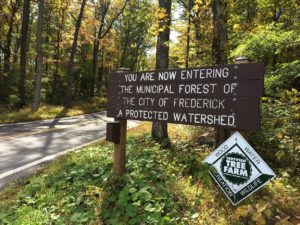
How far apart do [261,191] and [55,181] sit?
11.0 ft

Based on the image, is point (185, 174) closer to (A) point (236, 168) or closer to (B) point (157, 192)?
(B) point (157, 192)

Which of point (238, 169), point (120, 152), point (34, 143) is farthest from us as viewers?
point (34, 143)

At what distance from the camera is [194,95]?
4.74 m

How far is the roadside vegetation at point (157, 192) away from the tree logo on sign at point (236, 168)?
1.17 feet

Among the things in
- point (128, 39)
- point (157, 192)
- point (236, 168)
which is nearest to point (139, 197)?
point (157, 192)

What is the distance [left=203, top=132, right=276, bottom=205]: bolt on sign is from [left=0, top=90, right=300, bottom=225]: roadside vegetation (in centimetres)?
24

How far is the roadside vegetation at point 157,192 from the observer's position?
14.1 ft

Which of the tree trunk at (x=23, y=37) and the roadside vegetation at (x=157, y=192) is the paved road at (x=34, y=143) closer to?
→ the roadside vegetation at (x=157, y=192)

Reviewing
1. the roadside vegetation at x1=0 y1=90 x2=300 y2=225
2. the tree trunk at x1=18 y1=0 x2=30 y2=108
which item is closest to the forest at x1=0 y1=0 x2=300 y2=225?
the roadside vegetation at x1=0 y1=90 x2=300 y2=225

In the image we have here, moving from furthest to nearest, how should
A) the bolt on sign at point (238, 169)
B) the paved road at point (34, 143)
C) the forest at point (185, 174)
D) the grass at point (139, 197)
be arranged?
the paved road at point (34, 143) → the forest at point (185, 174) → the grass at point (139, 197) → the bolt on sign at point (238, 169)

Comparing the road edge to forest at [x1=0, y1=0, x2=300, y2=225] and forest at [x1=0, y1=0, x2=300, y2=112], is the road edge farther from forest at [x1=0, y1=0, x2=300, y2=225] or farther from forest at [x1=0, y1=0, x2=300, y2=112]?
forest at [x1=0, y1=0, x2=300, y2=112]

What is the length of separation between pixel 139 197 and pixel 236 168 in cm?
143

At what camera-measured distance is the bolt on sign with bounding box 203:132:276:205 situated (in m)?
3.83

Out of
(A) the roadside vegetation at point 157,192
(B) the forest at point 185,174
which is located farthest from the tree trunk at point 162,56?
(A) the roadside vegetation at point 157,192
